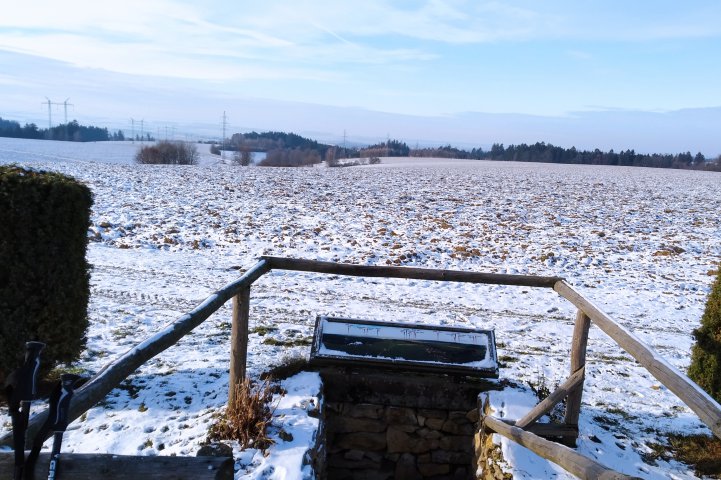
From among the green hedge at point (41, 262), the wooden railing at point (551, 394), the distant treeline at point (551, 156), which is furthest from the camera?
the distant treeline at point (551, 156)

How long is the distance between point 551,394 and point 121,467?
151 inches

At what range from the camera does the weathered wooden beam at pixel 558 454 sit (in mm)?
2889

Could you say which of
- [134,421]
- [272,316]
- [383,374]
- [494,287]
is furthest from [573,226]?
[134,421]

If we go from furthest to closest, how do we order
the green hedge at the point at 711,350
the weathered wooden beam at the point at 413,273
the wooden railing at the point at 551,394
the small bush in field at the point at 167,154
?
the small bush in field at the point at 167,154
the weathered wooden beam at the point at 413,273
the green hedge at the point at 711,350
the wooden railing at the point at 551,394

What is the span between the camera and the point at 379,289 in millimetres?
10422

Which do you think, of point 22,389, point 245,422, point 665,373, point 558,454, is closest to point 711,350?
point 665,373

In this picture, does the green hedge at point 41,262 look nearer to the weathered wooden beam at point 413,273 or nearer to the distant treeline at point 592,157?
the weathered wooden beam at point 413,273

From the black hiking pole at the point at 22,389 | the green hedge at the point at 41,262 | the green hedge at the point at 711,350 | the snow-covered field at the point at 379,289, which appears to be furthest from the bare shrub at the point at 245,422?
the green hedge at the point at 711,350

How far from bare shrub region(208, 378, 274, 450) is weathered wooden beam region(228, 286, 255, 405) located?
0.20 metres

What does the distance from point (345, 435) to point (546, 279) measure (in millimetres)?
2725

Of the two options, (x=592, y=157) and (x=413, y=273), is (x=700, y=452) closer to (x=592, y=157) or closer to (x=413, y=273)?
(x=413, y=273)

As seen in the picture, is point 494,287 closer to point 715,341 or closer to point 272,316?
point 272,316

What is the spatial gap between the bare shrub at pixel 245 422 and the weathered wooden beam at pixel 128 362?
901 mm

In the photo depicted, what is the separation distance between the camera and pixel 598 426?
554cm
